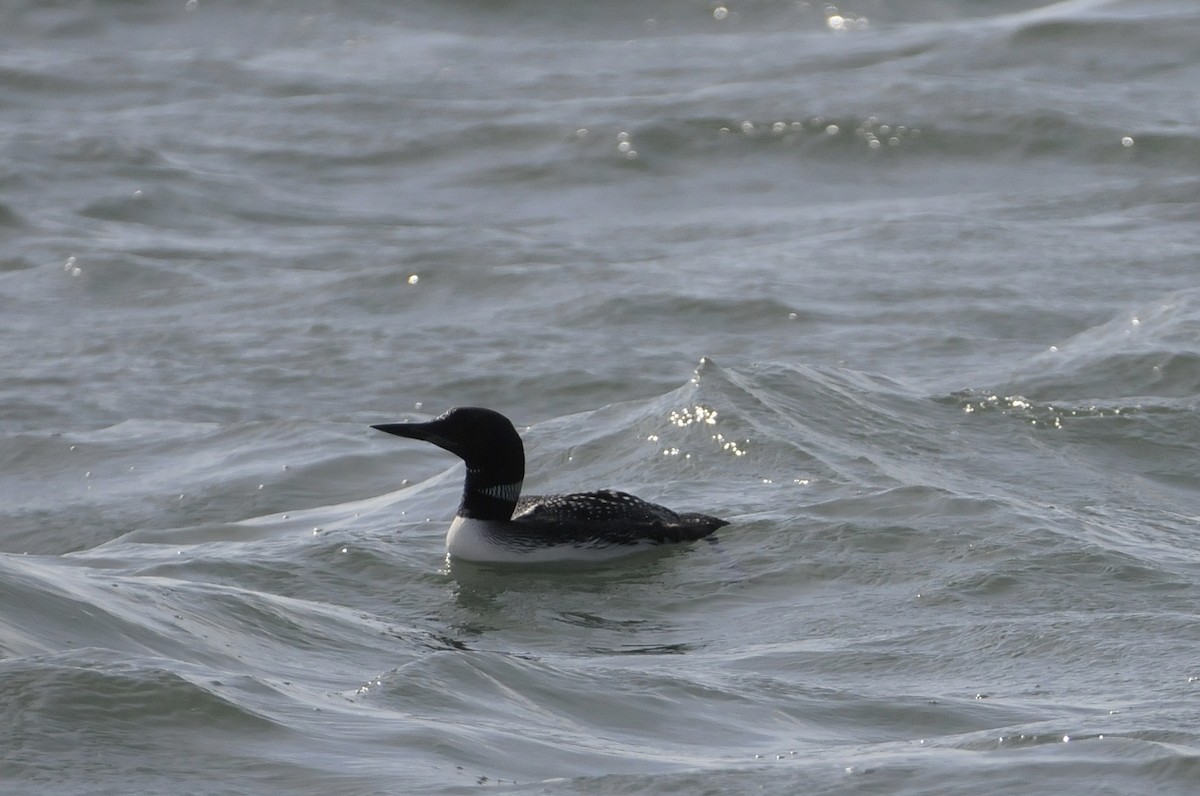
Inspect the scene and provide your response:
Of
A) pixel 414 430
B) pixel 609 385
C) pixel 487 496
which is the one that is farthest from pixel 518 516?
pixel 609 385

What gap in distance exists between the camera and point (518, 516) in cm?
902

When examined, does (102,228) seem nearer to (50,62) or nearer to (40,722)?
(50,62)

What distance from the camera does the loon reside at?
8672mm

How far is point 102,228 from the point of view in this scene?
1698 centimetres

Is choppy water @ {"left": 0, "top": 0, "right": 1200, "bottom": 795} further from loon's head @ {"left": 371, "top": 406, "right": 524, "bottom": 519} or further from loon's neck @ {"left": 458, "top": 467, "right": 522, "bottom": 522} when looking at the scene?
loon's head @ {"left": 371, "top": 406, "right": 524, "bottom": 519}

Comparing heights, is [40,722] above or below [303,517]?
above

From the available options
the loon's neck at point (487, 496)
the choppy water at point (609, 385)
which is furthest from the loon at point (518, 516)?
the choppy water at point (609, 385)

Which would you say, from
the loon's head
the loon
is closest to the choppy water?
the loon

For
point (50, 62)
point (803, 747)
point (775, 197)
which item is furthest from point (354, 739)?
point (50, 62)

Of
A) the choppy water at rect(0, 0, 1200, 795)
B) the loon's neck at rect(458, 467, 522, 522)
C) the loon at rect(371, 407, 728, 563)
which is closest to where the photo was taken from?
the choppy water at rect(0, 0, 1200, 795)

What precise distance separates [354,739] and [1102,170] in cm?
1373

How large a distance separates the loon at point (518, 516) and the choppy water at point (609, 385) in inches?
4.9

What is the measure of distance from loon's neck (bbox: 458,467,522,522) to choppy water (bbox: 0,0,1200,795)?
0.91ft

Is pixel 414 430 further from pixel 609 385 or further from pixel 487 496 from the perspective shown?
pixel 609 385
